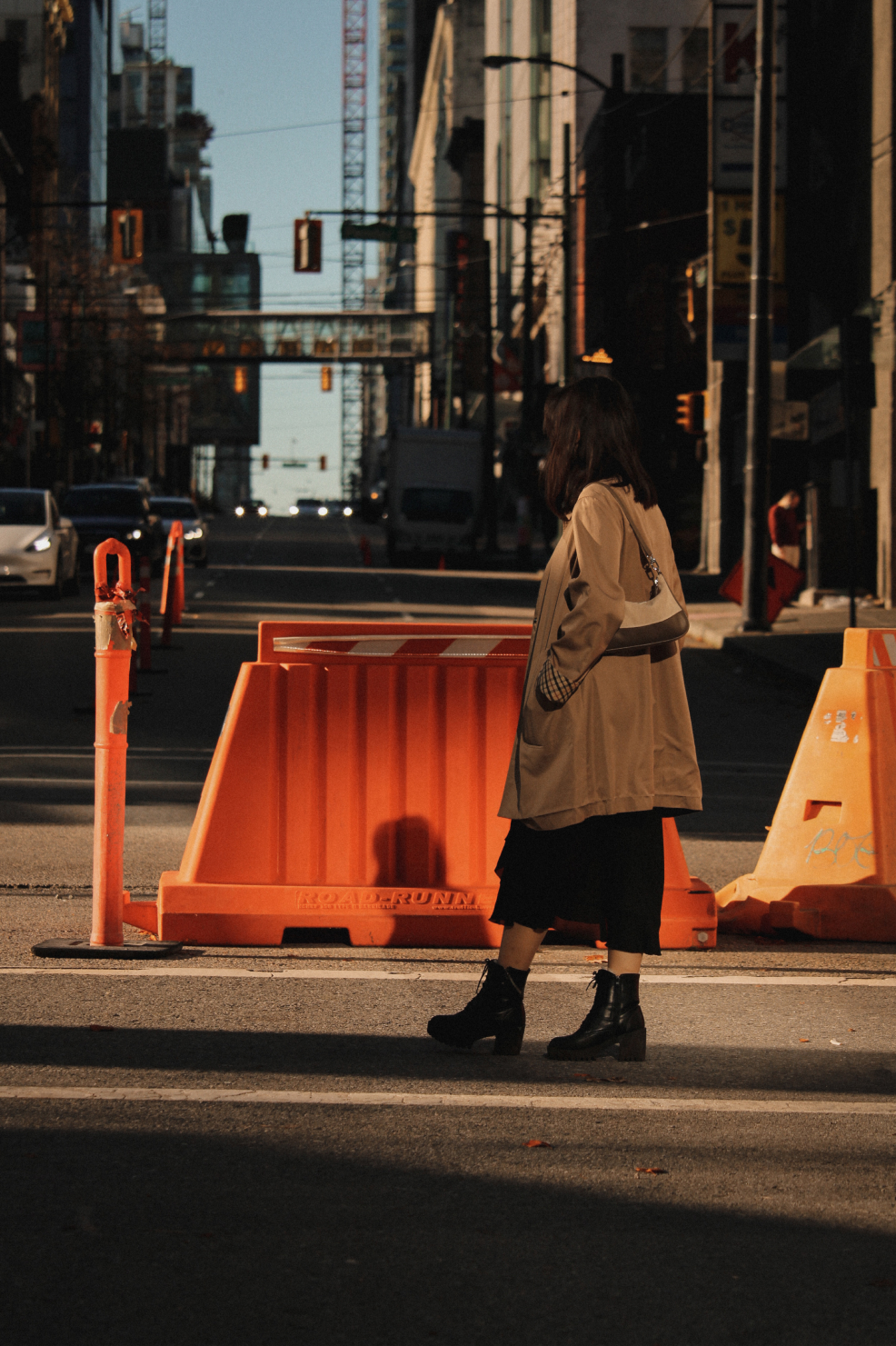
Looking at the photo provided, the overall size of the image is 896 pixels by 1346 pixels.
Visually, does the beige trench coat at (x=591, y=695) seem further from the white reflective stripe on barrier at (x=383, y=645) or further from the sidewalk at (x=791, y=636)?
the sidewalk at (x=791, y=636)

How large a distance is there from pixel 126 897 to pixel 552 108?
7196 centimetres

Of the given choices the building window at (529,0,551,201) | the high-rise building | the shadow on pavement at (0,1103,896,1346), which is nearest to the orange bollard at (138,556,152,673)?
the shadow on pavement at (0,1103,896,1346)

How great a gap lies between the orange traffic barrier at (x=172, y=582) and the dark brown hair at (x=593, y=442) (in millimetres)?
15773

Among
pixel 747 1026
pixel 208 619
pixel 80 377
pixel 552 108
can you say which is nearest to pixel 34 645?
pixel 208 619

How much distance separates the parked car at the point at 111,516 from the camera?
3397cm

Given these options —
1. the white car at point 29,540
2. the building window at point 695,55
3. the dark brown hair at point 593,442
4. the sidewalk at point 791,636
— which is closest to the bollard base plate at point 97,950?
the dark brown hair at point 593,442

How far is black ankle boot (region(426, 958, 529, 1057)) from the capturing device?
5.45m

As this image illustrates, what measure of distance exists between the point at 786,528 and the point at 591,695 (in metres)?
23.4

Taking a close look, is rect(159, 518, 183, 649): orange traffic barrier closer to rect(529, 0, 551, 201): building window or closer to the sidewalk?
the sidewalk

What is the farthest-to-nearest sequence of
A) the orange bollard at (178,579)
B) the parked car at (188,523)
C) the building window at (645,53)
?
the building window at (645,53) < the parked car at (188,523) < the orange bollard at (178,579)

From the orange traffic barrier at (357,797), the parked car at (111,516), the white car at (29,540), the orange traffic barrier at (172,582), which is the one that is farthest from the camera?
the parked car at (111,516)

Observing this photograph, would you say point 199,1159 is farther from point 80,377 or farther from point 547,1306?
point 80,377

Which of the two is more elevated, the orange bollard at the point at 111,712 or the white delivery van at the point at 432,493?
the white delivery van at the point at 432,493

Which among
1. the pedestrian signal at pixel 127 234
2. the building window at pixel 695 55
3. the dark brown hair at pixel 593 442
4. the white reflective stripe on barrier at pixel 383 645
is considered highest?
the building window at pixel 695 55
